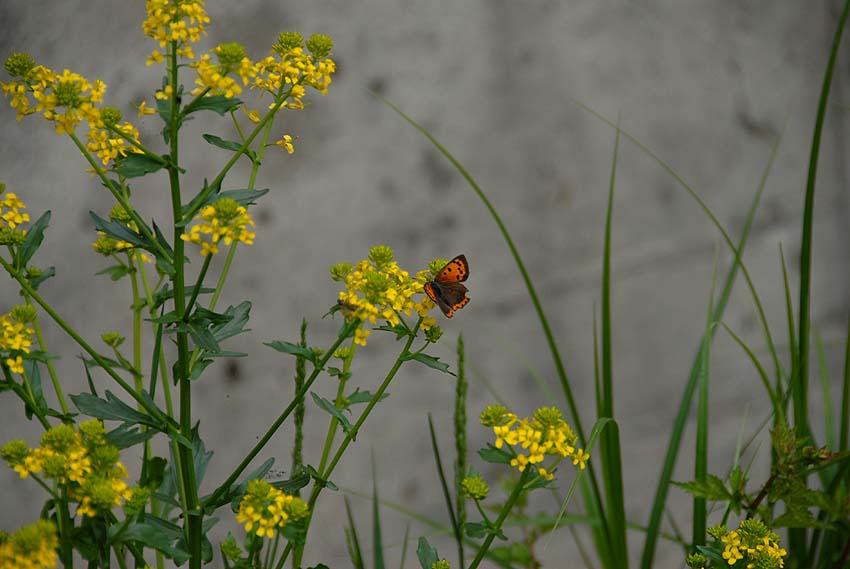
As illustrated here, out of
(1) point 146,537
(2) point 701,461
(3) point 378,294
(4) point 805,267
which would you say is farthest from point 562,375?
(1) point 146,537

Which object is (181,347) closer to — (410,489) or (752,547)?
(752,547)

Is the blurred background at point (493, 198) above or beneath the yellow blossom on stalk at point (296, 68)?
above

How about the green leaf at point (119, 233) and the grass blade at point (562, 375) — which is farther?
the grass blade at point (562, 375)

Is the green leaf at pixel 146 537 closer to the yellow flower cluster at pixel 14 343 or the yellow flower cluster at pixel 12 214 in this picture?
the yellow flower cluster at pixel 14 343

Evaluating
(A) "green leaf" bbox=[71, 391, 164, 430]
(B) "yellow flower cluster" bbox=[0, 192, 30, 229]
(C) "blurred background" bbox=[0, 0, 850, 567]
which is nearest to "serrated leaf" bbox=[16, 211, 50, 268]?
→ (B) "yellow flower cluster" bbox=[0, 192, 30, 229]

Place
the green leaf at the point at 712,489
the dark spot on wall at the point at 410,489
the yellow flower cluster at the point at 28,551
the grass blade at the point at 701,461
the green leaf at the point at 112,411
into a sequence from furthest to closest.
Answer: the dark spot on wall at the point at 410,489, the grass blade at the point at 701,461, the green leaf at the point at 712,489, the green leaf at the point at 112,411, the yellow flower cluster at the point at 28,551

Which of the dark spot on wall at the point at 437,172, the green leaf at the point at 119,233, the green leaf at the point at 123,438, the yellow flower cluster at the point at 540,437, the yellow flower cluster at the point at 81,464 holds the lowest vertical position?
the yellow flower cluster at the point at 81,464

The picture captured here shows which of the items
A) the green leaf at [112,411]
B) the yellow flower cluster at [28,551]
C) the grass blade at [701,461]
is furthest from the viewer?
the grass blade at [701,461]

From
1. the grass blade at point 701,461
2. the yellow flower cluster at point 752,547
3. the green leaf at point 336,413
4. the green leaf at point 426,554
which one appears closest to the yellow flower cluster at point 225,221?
the green leaf at point 336,413

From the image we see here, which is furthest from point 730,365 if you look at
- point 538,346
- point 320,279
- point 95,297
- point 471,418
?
point 95,297
